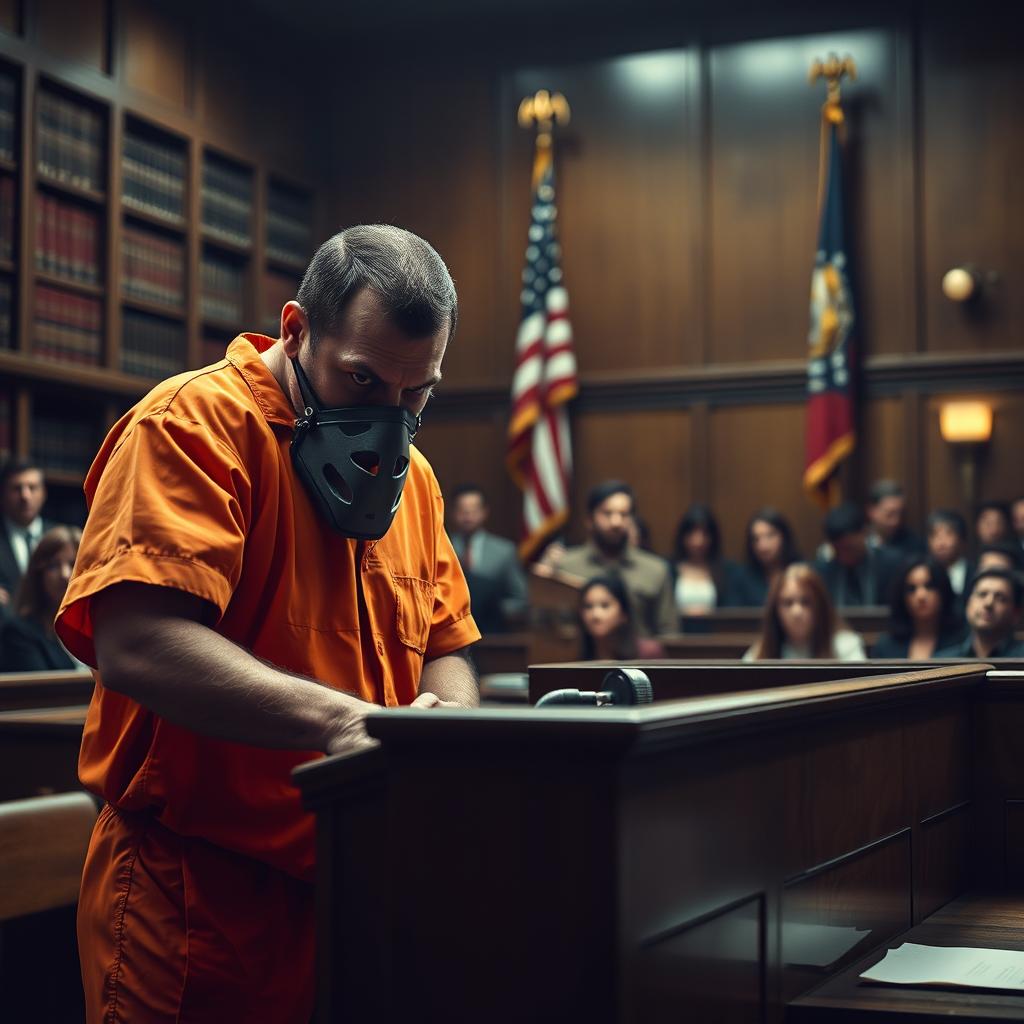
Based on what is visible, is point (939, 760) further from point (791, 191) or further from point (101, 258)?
point (791, 191)

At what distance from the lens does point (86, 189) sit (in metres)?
7.55

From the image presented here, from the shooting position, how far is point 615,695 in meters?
1.54

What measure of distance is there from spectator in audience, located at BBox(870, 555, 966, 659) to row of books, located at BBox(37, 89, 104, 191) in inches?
182

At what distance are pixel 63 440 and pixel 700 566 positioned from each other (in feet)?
10.8

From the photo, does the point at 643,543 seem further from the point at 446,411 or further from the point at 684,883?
the point at 684,883

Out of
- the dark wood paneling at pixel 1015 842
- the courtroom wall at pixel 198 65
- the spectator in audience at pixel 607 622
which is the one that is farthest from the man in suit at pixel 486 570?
the dark wood paneling at pixel 1015 842

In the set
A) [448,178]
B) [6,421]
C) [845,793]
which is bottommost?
[845,793]

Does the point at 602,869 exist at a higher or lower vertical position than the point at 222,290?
lower

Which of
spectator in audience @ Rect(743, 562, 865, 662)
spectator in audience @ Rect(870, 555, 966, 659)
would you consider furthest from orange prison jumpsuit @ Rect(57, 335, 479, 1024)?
spectator in audience @ Rect(870, 555, 966, 659)

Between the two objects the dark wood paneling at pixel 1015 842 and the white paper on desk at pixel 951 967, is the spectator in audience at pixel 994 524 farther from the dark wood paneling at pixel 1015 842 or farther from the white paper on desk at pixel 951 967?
the white paper on desk at pixel 951 967

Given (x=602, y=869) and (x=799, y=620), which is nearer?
(x=602, y=869)

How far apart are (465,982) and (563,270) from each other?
839 cm

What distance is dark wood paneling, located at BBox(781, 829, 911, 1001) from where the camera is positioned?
1559 mm

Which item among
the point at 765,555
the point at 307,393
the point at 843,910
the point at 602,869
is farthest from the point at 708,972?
the point at 765,555
